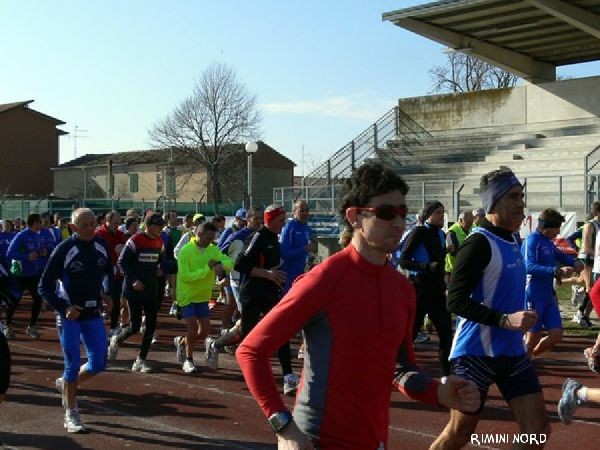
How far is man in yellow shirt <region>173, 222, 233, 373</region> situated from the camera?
34.4 ft

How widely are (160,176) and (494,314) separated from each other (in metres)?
62.8

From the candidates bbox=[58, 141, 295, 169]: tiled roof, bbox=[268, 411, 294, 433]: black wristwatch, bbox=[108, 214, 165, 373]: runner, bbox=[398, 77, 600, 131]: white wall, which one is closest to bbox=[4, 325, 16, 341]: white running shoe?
bbox=[108, 214, 165, 373]: runner

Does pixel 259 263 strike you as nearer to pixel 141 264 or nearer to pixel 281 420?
pixel 141 264

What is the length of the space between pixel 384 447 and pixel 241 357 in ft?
2.32

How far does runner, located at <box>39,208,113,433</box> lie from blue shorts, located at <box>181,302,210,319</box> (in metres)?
2.71

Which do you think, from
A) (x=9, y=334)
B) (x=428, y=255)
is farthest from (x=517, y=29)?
(x=428, y=255)

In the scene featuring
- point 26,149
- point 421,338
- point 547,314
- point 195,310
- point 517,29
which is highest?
Answer: point 517,29

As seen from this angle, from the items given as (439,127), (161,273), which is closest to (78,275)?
(161,273)

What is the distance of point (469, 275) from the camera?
530cm

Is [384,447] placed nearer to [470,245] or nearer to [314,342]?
[314,342]

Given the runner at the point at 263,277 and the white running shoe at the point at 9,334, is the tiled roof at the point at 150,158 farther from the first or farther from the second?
the runner at the point at 263,277

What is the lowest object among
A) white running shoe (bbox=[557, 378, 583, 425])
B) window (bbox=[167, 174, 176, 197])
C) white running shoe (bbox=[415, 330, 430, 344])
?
white running shoe (bbox=[415, 330, 430, 344])

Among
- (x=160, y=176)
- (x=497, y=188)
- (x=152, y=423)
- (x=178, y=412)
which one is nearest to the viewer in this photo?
(x=497, y=188)

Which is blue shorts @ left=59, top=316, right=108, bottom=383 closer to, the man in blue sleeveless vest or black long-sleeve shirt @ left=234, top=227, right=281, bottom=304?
black long-sleeve shirt @ left=234, top=227, right=281, bottom=304
